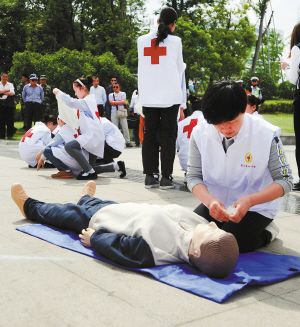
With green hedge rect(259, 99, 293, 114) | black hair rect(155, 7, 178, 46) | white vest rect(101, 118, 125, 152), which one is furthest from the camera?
green hedge rect(259, 99, 293, 114)

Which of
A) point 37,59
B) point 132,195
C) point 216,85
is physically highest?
point 37,59

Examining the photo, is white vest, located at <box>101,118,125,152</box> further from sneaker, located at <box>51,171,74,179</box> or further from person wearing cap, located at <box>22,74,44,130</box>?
person wearing cap, located at <box>22,74,44,130</box>

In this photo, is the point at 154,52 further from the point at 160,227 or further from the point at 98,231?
the point at 160,227

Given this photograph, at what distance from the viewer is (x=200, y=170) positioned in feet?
12.4

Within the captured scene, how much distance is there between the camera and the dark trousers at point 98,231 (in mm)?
3227

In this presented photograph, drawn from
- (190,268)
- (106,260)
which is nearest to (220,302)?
(190,268)

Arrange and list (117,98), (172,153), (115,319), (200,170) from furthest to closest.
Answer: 1. (117,98)
2. (172,153)
3. (200,170)
4. (115,319)

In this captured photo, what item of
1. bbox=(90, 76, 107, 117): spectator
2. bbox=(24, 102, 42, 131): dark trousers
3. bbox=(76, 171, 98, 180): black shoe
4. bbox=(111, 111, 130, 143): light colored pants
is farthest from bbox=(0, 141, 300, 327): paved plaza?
bbox=(24, 102, 42, 131): dark trousers

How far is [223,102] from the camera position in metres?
3.15

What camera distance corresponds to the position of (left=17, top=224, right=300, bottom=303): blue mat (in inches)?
114

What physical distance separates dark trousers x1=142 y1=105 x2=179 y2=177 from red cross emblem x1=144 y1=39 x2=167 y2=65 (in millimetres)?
587

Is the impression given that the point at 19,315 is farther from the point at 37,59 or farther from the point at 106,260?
the point at 37,59

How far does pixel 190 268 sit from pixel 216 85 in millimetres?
1094

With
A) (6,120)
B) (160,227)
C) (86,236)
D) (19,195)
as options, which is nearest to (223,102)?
(160,227)
